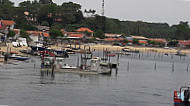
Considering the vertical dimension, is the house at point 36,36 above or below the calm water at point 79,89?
above

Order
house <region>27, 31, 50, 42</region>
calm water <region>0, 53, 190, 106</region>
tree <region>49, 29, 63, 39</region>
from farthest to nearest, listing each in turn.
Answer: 1. tree <region>49, 29, 63, 39</region>
2. house <region>27, 31, 50, 42</region>
3. calm water <region>0, 53, 190, 106</region>

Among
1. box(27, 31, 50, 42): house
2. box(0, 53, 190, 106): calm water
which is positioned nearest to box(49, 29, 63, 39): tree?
box(27, 31, 50, 42): house

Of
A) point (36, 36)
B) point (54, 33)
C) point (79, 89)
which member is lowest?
point (79, 89)

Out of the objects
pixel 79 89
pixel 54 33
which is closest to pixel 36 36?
pixel 54 33

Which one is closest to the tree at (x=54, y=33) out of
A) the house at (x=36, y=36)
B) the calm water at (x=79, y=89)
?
the house at (x=36, y=36)

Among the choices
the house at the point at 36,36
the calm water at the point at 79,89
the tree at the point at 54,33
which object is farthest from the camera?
the tree at the point at 54,33

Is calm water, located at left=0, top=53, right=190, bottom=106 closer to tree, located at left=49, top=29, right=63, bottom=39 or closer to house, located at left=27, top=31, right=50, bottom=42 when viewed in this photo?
house, located at left=27, top=31, right=50, bottom=42

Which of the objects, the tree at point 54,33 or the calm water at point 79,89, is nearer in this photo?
the calm water at point 79,89

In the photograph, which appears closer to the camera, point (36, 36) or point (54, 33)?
point (36, 36)

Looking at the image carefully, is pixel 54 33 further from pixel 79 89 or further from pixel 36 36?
pixel 79 89

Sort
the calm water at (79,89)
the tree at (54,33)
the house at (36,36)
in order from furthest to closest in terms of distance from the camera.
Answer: the tree at (54,33), the house at (36,36), the calm water at (79,89)

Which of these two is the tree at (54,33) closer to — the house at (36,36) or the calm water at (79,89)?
the house at (36,36)

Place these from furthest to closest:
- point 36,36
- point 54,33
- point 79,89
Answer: point 54,33 < point 36,36 < point 79,89

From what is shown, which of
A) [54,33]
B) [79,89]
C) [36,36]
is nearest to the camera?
[79,89]
